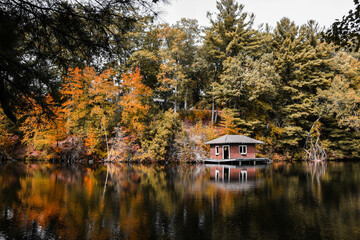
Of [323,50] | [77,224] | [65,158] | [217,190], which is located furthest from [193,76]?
[77,224]

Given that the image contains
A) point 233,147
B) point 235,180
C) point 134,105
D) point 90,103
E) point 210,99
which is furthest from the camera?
point 210,99

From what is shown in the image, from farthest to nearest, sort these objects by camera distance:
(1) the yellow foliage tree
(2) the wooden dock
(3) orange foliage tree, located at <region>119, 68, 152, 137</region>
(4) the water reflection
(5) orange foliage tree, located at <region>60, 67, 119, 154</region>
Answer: (1) the yellow foliage tree, (5) orange foliage tree, located at <region>60, 67, 119, 154</region>, (3) orange foliage tree, located at <region>119, 68, 152, 137</region>, (2) the wooden dock, (4) the water reflection

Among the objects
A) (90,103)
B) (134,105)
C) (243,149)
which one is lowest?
(243,149)

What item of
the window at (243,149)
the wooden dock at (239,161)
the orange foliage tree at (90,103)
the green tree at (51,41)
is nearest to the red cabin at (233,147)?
the window at (243,149)

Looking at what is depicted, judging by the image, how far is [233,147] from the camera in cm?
2586

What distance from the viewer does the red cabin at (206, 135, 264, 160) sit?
25.6 m

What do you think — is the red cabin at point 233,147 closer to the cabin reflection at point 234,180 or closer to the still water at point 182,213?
the cabin reflection at point 234,180

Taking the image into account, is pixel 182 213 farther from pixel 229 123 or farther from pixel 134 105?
pixel 229 123

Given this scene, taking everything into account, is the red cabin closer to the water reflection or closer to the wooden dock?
the wooden dock

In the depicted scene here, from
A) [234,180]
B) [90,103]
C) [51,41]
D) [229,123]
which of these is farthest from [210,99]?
[51,41]

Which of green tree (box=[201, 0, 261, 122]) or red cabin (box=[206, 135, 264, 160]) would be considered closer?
red cabin (box=[206, 135, 264, 160])

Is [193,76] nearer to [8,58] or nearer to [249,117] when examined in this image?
[249,117]

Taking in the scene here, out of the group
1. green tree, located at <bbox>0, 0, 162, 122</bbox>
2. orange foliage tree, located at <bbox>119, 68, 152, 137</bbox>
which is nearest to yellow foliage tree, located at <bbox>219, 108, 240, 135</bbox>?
orange foliage tree, located at <bbox>119, 68, 152, 137</bbox>

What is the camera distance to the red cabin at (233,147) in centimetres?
2558
